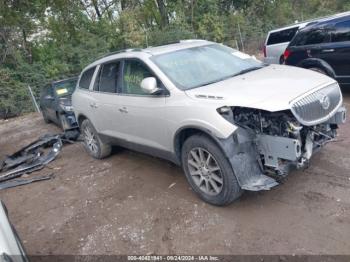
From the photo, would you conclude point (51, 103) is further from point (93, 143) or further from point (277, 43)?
point (277, 43)

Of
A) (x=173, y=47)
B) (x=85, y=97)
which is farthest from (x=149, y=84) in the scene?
(x=85, y=97)

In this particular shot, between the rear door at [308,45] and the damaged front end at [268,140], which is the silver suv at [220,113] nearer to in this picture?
the damaged front end at [268,140]

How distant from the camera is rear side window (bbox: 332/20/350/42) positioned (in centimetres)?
754

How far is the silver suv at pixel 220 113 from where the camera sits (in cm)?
396

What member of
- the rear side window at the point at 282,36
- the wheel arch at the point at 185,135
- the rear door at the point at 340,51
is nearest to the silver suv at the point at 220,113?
the wheel arch at the point at 185,135

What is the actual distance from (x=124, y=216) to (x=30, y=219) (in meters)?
1.45

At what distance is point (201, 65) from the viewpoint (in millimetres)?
5090

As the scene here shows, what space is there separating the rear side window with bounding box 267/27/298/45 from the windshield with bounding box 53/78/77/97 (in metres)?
5.86

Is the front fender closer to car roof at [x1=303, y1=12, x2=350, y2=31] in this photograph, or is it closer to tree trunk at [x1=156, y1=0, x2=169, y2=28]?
car roof at [x1=303, y1=12, x2=350, y2=31]

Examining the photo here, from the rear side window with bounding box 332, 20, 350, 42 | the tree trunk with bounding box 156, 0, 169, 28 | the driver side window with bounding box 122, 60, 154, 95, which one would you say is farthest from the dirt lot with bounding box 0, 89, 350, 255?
the tree trunk with bounding box 156, 0, 169, 28

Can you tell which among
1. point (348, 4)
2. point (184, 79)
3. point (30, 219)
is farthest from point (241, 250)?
point (348, 4)

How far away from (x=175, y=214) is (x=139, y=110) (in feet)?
4.84

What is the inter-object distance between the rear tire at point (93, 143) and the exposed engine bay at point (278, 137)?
11.1 feet

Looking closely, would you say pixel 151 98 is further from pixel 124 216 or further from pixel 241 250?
pixel 241 250
